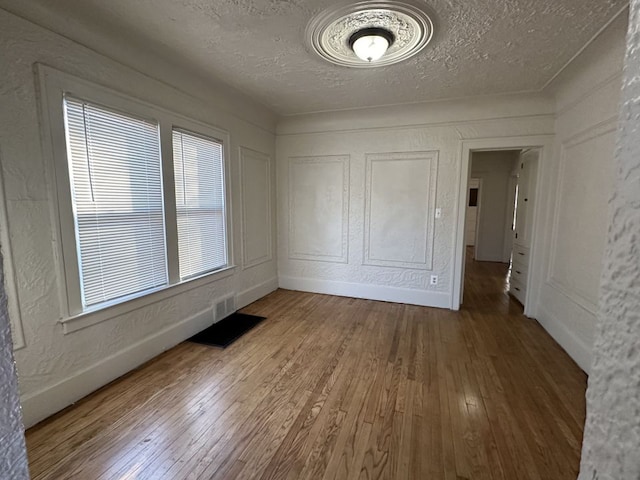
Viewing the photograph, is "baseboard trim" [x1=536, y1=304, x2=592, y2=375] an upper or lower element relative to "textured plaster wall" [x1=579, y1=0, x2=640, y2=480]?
lower

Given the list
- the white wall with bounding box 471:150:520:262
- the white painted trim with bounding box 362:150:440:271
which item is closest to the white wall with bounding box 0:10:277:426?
the white painted trim with bounding box 362:150:440:271

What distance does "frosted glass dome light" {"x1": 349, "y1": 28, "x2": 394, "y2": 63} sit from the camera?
2.06m

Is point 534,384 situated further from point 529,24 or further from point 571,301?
point 529,24

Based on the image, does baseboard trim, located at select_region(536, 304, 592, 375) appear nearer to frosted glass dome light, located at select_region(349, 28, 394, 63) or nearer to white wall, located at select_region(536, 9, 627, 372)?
white wall, located at select_region(536, 9, 627, 372)

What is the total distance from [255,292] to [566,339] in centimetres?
343

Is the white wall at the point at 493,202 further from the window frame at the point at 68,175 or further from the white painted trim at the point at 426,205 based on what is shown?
the window frame at the point at 68,175

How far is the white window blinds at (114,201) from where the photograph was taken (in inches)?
79.0

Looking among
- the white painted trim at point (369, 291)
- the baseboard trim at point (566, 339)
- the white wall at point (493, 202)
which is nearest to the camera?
the baseboard trim at point (566, 339)

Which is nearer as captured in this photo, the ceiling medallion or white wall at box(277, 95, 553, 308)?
the ceiling medallion

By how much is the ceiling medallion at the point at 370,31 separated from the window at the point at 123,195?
1.50m

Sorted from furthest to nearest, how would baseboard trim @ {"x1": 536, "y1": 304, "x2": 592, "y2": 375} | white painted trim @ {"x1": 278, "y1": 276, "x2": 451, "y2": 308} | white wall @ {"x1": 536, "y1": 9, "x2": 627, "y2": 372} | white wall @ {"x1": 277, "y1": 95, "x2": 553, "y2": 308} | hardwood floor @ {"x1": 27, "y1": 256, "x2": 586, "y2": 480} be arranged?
white painted trim @ {"x1": 278, "y1": 276, "x2": 451, "y2": 308}
white wall @ {"x1": 277, "y1": 95, "x2": 553, "y2": 308}
baseboard trim @ {"x1": 536, "y1": 304, "x2": 592, "y2": 375}
white wall @ {"x1": 536, "y1": 9, "x2": 627, "y2": 372}
hardwood floor @ {"x1": 27, "y1": 256, "x2": 586, "y2": 480}

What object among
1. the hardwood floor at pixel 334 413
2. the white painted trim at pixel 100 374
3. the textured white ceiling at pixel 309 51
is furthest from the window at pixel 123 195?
the hardwood floor at pixel 334 413

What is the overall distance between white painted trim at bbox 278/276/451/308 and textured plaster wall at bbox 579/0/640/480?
368 centimetres

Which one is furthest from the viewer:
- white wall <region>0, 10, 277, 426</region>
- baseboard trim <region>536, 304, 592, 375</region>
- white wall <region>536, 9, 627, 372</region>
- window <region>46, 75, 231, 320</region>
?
baseboard trim <region>536, 304, 592, 375</region>
